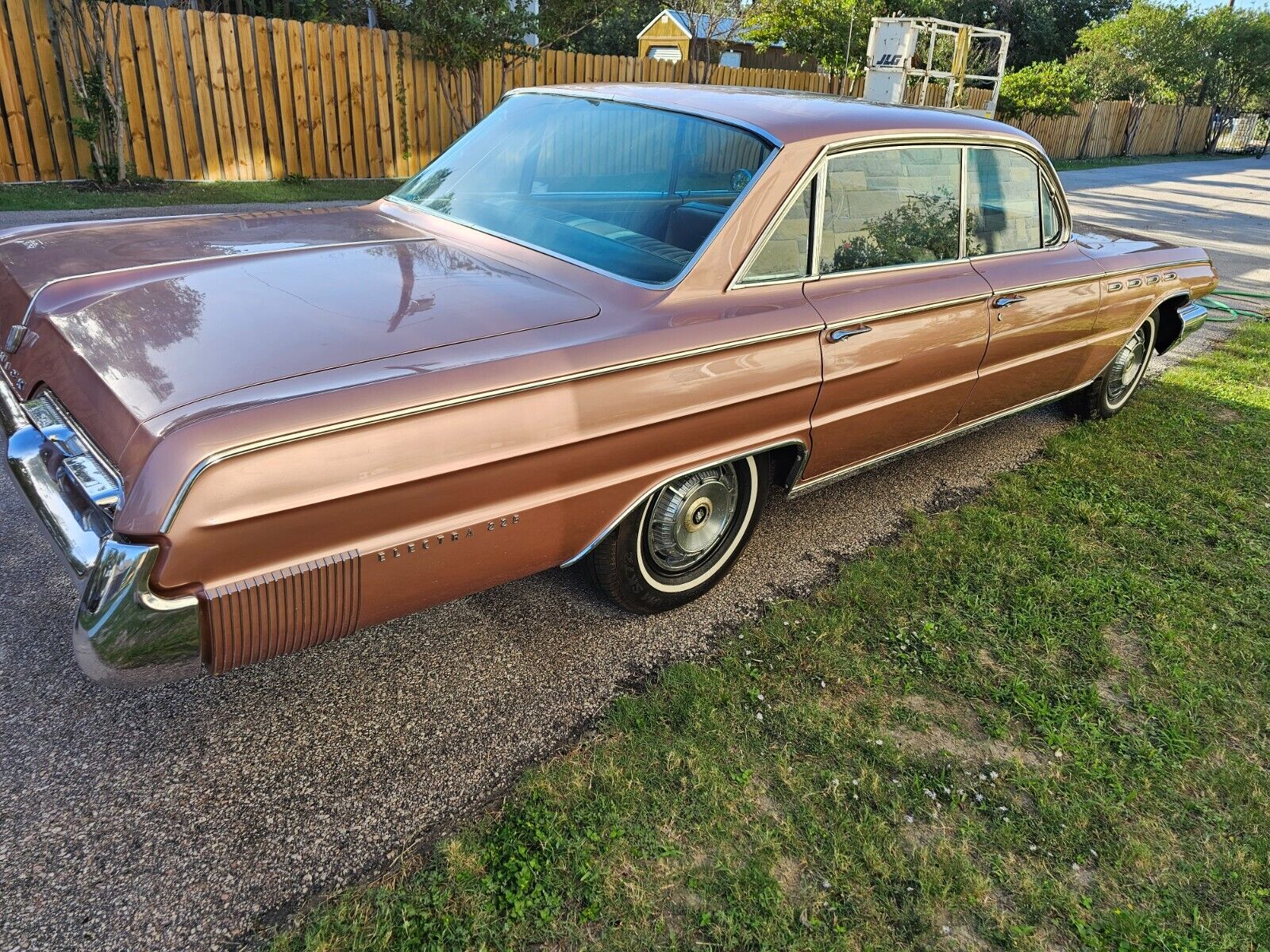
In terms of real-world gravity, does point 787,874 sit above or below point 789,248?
below

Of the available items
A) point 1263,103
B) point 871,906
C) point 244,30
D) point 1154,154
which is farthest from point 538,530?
point 1263,103

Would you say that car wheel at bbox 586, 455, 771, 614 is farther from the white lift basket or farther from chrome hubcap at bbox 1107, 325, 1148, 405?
the white lift basket

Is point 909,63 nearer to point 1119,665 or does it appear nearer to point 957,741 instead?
point 1119,665

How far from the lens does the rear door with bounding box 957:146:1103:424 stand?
377 centimetres

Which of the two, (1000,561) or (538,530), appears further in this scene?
(1000,561)

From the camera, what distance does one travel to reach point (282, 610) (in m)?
1.96

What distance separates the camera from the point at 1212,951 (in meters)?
2.07

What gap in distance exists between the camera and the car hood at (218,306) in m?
2.03

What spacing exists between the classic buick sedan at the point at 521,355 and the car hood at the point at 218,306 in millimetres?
13

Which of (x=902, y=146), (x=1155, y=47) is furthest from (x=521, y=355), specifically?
(x=1155, y=47)

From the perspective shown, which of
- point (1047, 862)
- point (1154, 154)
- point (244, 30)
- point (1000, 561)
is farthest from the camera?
point (1154, 154)

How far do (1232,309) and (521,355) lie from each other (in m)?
8.37

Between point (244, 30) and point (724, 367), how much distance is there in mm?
9151

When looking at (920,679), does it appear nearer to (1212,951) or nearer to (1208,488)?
(1212,951)
